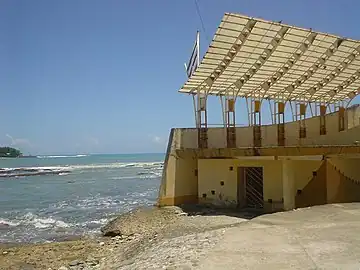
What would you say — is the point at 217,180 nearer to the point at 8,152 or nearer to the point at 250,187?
the point at 250,187

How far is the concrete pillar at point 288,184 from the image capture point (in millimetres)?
16656

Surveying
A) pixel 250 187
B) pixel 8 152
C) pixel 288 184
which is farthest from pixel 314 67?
pixel 8 152

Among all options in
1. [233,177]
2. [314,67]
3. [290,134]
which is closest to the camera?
[233,177]

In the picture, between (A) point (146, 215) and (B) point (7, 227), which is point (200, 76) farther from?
(B) point (7, 227)

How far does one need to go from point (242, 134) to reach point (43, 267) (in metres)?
11.7

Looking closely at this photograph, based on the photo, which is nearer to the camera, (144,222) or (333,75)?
(144,222)

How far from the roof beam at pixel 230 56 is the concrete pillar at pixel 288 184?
5.25 meters

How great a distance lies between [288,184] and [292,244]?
8699 mm

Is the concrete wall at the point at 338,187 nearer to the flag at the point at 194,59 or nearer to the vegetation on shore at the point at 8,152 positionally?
the flag at the point at 194,59

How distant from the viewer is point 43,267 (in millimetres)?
11891

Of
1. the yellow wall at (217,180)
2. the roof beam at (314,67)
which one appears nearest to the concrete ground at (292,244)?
the yellow wall at (217,180)

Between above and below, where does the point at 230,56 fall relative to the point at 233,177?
above

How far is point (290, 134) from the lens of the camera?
1959cm

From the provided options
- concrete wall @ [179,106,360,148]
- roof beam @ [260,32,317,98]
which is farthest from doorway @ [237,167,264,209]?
roof beam @ [260,32,317,98]
